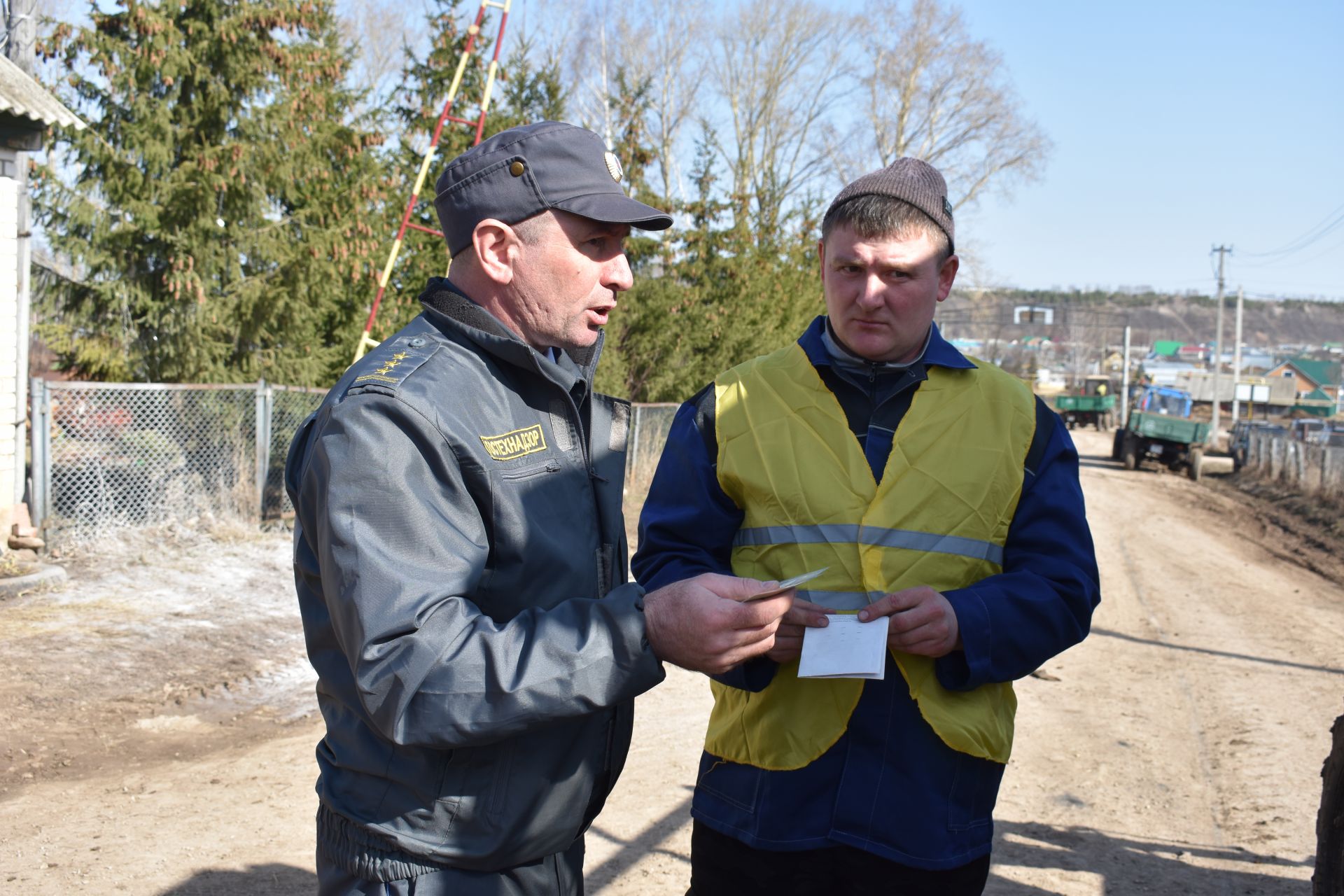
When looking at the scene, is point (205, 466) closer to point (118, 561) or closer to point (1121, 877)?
point (118, 561)

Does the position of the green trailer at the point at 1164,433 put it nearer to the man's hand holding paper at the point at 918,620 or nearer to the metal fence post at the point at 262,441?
the metal fence post at the point at 262,441

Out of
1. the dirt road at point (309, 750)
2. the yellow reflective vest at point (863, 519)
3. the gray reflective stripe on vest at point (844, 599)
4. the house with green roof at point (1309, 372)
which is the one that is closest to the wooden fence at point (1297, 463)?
the dirt road at point (309, 750)

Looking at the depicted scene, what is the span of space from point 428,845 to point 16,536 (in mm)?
8601

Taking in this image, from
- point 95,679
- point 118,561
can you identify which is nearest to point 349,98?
point 118,561

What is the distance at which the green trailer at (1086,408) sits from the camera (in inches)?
1971

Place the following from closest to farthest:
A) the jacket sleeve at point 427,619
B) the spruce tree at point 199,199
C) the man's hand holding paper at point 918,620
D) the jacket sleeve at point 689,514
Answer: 1. the jacket sleeve at point 427,619
2. the man's hand holding paper at point 918,620
3. the jacket sleeve at point 689,514
4. the spruce tree at point 199,199

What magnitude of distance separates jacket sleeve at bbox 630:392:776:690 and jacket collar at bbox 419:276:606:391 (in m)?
0.46

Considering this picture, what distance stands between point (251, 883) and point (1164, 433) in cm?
2984

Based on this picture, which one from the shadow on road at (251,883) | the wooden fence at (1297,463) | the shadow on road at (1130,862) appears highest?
the wooden fence at (1297,463)

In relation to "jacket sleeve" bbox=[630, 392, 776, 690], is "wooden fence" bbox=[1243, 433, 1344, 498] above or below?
below

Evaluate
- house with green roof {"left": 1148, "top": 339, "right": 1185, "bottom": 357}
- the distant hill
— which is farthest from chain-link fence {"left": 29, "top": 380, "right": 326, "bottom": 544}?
the distant hill

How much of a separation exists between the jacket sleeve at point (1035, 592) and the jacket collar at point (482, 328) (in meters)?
0.92

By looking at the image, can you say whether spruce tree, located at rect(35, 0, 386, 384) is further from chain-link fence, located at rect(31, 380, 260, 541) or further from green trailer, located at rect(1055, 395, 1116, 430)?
green trailer, located at rect(1055, 395, 1116, 430)

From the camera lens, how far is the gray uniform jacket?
159 centimetres
